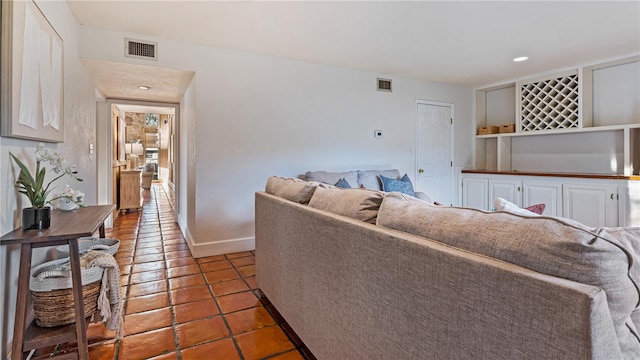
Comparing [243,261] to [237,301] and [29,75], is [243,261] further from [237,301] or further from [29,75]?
[29,75]

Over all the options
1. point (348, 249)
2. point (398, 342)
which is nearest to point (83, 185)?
point (348, 249)

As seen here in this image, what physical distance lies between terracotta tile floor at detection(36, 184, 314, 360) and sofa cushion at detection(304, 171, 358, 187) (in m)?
1.11

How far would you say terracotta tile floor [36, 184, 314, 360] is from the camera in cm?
171

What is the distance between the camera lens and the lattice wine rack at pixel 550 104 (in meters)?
4.14

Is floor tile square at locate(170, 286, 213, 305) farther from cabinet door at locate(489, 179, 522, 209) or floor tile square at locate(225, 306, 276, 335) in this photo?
cabinet door at locate(489, 179, 522, 209)

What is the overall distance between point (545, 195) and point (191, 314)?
14.2ft

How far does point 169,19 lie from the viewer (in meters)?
2.73

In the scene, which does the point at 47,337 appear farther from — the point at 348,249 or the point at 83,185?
the point at 83,185

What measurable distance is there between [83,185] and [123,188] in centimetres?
323

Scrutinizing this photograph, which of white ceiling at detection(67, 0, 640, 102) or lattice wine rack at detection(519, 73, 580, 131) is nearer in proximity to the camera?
white ceiling at detection(67, 0, 640, 102)

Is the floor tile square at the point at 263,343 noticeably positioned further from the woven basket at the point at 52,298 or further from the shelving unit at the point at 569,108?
the shelving unit at the point at 569,108

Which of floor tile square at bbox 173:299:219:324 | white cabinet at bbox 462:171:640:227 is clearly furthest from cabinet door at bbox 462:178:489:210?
floor tile square at bbox 173:299:219:324

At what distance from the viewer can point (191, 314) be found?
211 cm

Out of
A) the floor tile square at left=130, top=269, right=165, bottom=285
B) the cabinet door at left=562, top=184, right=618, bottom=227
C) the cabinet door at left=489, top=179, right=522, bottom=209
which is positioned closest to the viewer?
the floor tile square at left=130, top=269, right=165, bottom=285
